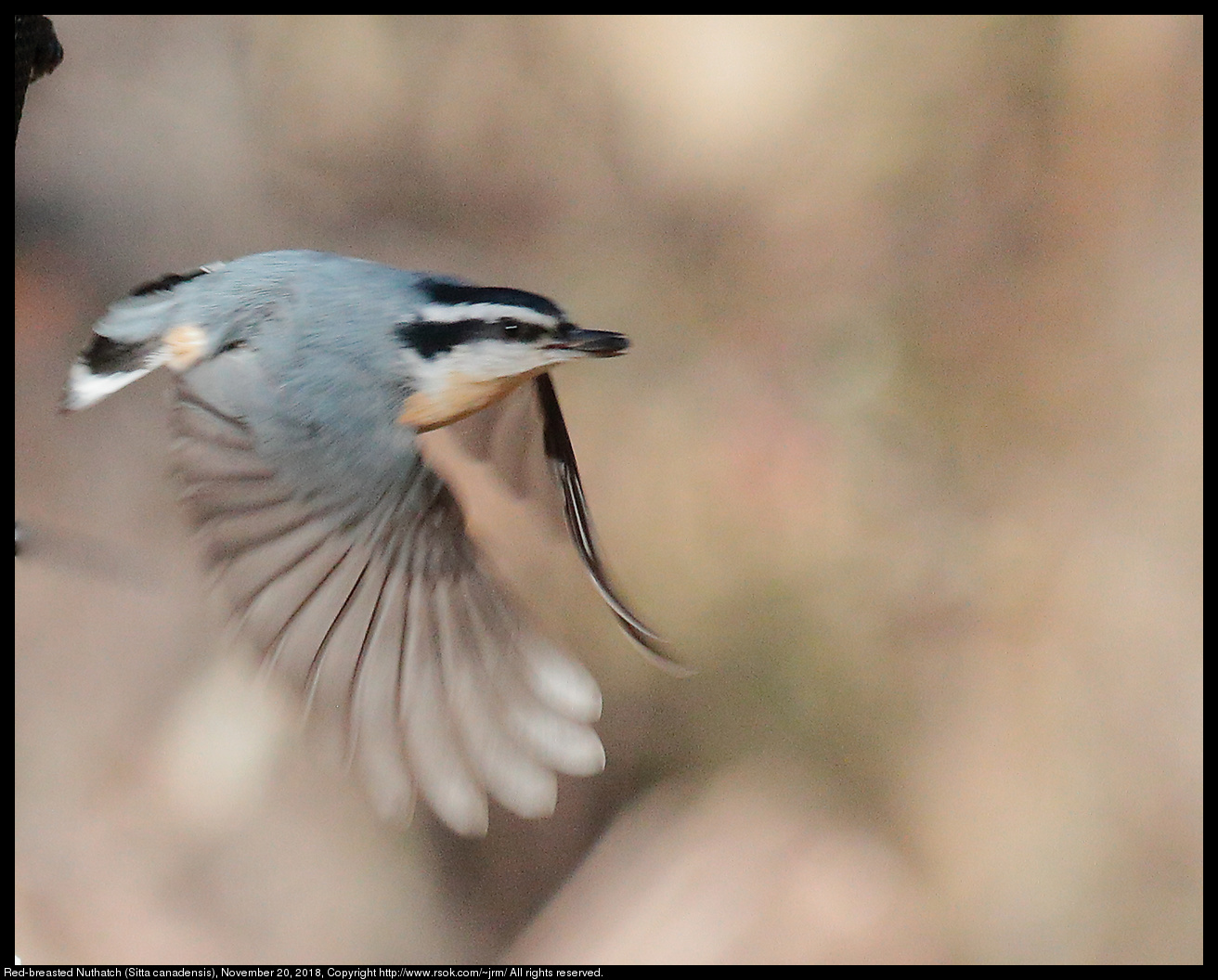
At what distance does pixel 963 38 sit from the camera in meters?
1.28

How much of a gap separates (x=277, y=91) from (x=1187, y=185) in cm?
125

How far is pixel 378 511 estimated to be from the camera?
61 centimetres

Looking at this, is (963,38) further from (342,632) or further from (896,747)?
(342,632)

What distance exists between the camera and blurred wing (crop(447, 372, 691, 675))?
0.72 meters

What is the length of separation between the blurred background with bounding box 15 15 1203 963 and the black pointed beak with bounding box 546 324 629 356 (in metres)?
0.64

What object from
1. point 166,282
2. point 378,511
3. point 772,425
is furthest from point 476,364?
point 772,425

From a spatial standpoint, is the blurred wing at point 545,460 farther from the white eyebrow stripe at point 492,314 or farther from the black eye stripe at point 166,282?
the black eye stripe at point 166,282

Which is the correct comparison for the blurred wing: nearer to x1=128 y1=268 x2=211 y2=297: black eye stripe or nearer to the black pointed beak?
the black pointed beak

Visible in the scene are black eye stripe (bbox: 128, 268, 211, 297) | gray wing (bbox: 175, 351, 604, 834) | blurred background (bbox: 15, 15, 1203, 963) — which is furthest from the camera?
blurred background (bbox: 15, 15, 1203, 963)

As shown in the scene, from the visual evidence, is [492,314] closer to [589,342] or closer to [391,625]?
[589,342]

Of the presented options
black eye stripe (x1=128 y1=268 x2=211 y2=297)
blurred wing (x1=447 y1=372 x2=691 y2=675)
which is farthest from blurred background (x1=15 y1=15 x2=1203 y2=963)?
black eye stripe (x1=128 y1=268 x2=211 y2=297)

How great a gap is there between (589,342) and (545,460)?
0.51 ft
